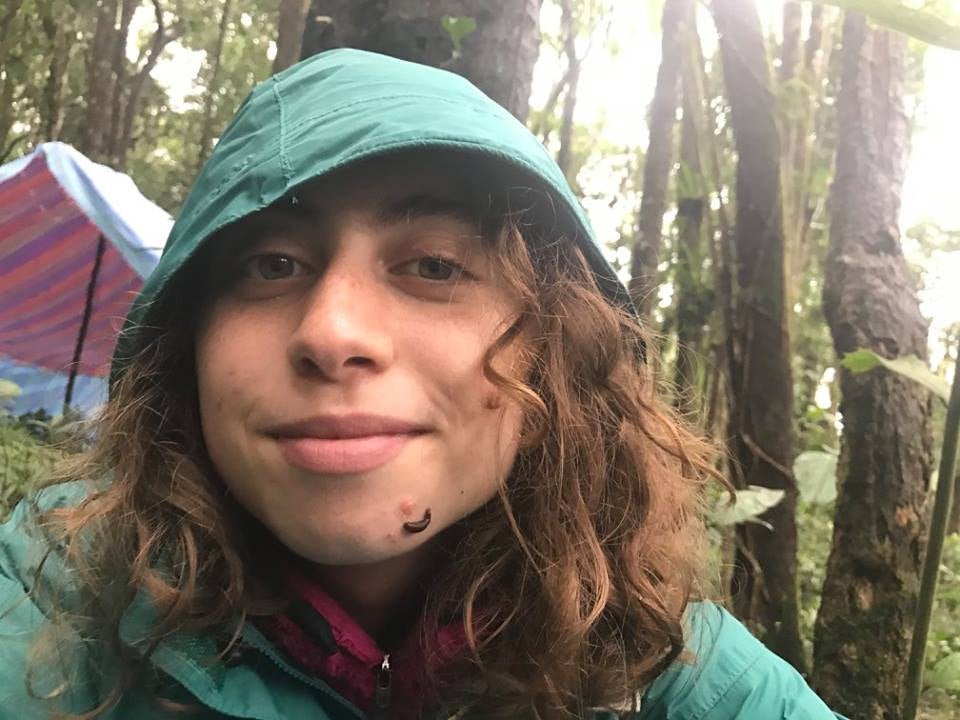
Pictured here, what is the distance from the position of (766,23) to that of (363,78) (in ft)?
11.5

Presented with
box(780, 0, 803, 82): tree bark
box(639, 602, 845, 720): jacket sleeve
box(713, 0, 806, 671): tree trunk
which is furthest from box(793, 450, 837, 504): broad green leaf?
box(780, 0, 803, 82): tree bark

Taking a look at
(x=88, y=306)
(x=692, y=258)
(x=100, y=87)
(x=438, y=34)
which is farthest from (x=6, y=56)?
(x=438, y=34)

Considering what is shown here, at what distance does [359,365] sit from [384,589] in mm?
419

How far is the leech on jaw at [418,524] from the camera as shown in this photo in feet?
3.43

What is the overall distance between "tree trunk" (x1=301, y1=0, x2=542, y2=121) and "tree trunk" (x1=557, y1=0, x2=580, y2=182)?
150 inches

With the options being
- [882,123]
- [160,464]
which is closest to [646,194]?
[882,123]

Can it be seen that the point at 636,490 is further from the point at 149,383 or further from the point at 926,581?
the point at 149,383

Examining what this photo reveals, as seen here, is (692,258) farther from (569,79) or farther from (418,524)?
(418,524)

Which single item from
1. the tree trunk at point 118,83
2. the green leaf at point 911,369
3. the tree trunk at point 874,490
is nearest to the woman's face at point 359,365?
the green leaf at point 911,369

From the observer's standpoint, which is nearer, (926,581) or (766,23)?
(926,581)

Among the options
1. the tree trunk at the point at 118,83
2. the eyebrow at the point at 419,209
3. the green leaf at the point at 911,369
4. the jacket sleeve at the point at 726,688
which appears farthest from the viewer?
the tree trunk at the point at 118,83

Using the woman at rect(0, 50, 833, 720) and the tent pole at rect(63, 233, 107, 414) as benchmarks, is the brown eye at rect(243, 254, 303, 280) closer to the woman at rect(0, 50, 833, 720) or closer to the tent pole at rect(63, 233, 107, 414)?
the woman at rect(0, 50, 833, 720)

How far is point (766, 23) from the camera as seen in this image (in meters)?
4.00

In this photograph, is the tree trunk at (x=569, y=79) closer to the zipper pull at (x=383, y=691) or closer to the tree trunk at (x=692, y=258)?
the tree trunk at (x=692, y=258)
